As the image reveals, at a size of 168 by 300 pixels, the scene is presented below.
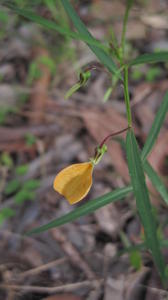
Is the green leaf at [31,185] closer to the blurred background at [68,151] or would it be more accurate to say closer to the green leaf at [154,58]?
the blurred background at [68,151]

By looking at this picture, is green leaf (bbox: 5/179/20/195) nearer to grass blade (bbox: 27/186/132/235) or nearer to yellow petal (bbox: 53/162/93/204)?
grass blade (bbox: 27/186/132/235)

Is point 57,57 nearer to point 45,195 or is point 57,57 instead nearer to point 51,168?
point 51,168

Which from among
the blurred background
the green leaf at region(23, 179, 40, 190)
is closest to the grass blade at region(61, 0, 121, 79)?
the blurred background

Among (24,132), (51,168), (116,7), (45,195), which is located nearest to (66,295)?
(45,195)

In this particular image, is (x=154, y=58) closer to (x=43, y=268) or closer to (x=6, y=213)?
(x=43, y=268)

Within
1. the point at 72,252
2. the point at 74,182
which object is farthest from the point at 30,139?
the point at 74,182

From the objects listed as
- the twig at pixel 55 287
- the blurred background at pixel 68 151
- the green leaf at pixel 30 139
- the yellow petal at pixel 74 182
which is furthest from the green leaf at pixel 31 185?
the yellow petal at pixel 74 182
